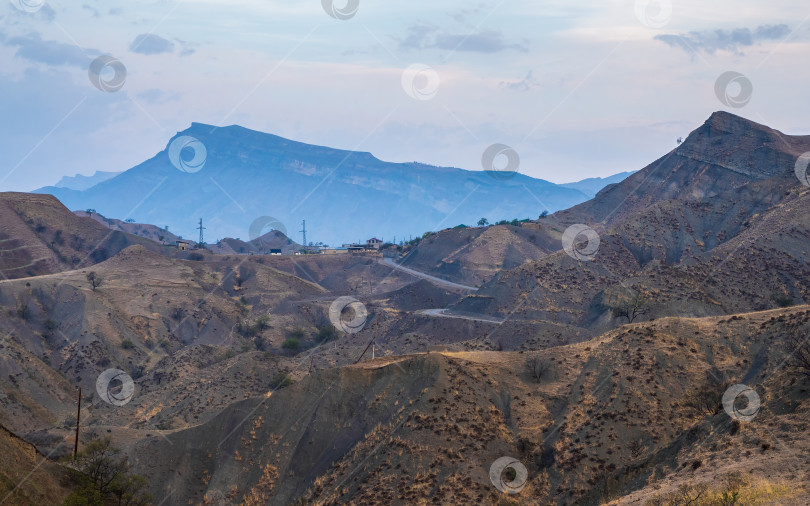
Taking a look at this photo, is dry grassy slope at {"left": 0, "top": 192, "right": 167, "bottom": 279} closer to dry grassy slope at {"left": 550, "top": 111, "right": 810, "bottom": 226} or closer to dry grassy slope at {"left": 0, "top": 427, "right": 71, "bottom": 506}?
dry grassy slope at {"left": 0, "top": 427, "right": 71, "bottom": 506}

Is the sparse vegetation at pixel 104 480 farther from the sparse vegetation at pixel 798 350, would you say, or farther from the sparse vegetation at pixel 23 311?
the sparse vegetation at pixel 23 311

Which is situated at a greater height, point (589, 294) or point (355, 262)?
point (355, 262)

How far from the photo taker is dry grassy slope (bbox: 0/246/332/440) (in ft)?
230

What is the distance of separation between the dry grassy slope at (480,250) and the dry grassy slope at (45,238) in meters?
61.6

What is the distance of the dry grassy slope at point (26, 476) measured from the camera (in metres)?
36.5

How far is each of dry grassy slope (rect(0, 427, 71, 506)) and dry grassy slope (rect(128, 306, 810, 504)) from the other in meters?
7.12

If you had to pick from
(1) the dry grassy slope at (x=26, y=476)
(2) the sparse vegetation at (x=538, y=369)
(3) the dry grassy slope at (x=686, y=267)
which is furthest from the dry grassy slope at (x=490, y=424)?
(3) the dry grassy slope at (x=686, y=267)

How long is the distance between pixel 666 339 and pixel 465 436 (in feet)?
48.8

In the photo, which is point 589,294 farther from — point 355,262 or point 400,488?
point 355,262

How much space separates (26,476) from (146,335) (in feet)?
205

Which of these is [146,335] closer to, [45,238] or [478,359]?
[45,238]

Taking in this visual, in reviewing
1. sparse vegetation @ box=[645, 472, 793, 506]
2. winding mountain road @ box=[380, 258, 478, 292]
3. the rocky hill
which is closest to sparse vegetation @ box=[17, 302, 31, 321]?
the rocky hill

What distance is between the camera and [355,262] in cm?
16212

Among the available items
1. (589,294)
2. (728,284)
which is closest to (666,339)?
(728,284)
